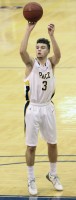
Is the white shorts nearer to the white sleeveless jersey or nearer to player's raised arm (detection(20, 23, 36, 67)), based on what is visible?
the white sleeveless jersey

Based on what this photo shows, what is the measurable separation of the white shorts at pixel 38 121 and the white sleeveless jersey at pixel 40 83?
10 centimetres

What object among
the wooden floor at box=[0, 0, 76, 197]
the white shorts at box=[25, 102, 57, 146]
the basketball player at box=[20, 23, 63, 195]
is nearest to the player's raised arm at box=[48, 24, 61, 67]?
the basketball player at box=[20, 23, 63, 195]

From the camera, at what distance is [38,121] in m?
6.23

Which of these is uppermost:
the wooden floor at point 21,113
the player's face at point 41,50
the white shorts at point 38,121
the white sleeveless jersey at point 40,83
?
the player's face at point 41,50

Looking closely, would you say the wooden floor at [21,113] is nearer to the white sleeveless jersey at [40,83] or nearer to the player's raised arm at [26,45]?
the white sleeveless jersey at [40,83]

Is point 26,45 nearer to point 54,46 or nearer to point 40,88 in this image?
point 54,46

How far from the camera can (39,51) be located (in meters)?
6.14

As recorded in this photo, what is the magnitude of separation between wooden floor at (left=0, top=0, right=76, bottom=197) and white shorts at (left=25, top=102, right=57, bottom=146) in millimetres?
811

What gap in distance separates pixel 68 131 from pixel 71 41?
6.26 metres

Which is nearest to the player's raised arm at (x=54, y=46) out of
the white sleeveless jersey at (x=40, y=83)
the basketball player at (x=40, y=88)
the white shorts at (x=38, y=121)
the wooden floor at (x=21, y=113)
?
the basketball player at (x=40, y=88)

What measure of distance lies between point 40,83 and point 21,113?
3.39 m

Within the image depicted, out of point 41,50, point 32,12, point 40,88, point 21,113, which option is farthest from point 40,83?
point 21,113

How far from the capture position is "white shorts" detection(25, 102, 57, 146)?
20.4 feet

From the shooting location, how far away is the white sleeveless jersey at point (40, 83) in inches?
241
